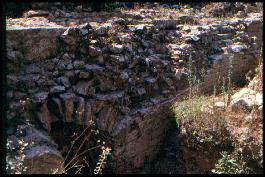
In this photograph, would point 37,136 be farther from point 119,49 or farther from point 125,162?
point 119,49

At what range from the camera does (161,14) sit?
960 centimetres

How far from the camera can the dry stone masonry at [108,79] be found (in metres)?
5.06

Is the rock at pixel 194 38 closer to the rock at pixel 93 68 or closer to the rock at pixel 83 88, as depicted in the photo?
the rock at pixel 93 68

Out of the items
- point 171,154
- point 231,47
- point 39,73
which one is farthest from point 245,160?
point 231,47

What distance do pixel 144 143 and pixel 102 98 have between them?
3.55ft

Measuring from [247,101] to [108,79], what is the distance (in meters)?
2.08

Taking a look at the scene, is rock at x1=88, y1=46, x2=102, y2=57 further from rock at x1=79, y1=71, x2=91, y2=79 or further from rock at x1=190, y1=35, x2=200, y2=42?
rock at x1=190, y1=35, x2=200, y2=42

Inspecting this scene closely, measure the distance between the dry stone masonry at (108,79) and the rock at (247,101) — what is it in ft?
Result: 4.18

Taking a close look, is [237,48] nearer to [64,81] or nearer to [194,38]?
[194,38]

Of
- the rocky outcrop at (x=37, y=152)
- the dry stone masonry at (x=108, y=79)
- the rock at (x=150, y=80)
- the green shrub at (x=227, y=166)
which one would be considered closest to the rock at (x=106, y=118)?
the dry stone masonry at (x=108, y=79)

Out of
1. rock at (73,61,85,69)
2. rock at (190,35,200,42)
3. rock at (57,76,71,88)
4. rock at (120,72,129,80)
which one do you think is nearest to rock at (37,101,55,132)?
rock at (57,76,71,88)

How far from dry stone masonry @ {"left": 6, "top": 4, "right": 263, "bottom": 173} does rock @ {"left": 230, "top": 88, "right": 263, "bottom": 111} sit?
127 cm

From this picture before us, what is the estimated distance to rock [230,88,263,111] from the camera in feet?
16.9

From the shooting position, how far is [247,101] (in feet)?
17.4
